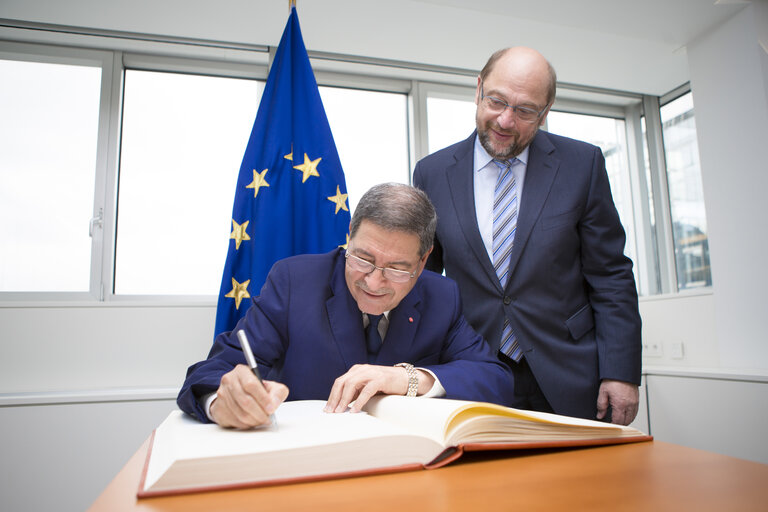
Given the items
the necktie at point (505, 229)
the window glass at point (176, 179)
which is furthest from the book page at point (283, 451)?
the window glass at point (176, 179)

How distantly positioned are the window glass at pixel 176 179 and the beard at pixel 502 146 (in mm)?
2222

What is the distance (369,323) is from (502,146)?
2.42ft

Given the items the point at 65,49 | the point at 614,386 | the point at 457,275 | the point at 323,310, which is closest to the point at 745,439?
the point at 614,386

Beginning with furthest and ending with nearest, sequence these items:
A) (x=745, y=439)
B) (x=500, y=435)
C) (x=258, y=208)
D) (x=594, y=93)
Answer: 1. (x=594, y=93)
2. (x=258, y=208)
3. (x=745, y=439)
4. (x=500, y=435)

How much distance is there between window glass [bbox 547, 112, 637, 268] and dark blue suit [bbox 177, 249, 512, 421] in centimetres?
332

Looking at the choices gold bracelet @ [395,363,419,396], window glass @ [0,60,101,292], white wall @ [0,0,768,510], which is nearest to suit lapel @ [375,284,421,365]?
gold bracelet @ [395,363,419,396]

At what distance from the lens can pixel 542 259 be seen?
62.7 inches

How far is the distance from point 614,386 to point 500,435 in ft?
3.17

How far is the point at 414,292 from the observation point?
4.87 feet

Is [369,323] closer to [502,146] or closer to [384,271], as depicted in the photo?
[384,271]

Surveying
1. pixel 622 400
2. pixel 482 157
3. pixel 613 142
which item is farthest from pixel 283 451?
pixel 613 142

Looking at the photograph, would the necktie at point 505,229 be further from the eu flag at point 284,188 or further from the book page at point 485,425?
the eu flag at point 284,188

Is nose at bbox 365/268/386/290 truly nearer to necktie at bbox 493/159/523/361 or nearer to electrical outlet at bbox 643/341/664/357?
necktie at bbox 493/159/523/361

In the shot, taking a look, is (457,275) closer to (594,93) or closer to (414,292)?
(414,292)
